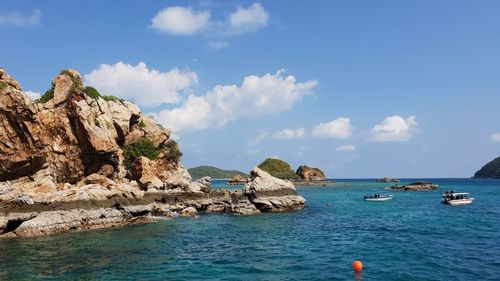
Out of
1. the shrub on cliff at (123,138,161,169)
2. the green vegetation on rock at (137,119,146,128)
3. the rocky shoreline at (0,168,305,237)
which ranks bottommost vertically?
the rocky shoreline at (0,168,305,237)

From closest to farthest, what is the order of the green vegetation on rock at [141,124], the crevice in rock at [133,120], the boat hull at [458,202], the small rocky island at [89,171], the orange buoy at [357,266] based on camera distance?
the orange buoy at [357,266], the small rocky island at [89,171], the boat hull at [458,202], the crevice in rock at [133,120], the green vegetation on rock at [141,124]

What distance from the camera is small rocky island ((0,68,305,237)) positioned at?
151ft

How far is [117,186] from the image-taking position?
55250mm

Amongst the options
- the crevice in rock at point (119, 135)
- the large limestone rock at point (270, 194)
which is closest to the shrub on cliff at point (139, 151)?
the crevice in rock at point (119, 135)

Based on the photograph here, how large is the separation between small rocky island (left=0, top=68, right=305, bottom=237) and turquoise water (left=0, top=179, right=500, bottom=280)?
547 cm

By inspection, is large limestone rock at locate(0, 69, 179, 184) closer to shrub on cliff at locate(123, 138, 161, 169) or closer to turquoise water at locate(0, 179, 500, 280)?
shrub on cliff at locate(123, 138, 161, 169)

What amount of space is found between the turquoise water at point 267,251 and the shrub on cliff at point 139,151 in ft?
83.7

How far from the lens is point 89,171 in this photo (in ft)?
209

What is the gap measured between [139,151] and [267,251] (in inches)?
1840

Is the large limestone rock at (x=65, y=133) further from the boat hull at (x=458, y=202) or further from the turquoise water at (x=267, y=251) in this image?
the boat hull at (x=458, y=202)

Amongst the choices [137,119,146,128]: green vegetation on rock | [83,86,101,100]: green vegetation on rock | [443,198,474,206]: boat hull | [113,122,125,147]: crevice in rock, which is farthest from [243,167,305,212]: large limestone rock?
[83,86,101,100]: green vegetation on rock

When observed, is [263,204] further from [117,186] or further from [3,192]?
[3,192]

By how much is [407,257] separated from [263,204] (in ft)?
114

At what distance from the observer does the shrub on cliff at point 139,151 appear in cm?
7306
